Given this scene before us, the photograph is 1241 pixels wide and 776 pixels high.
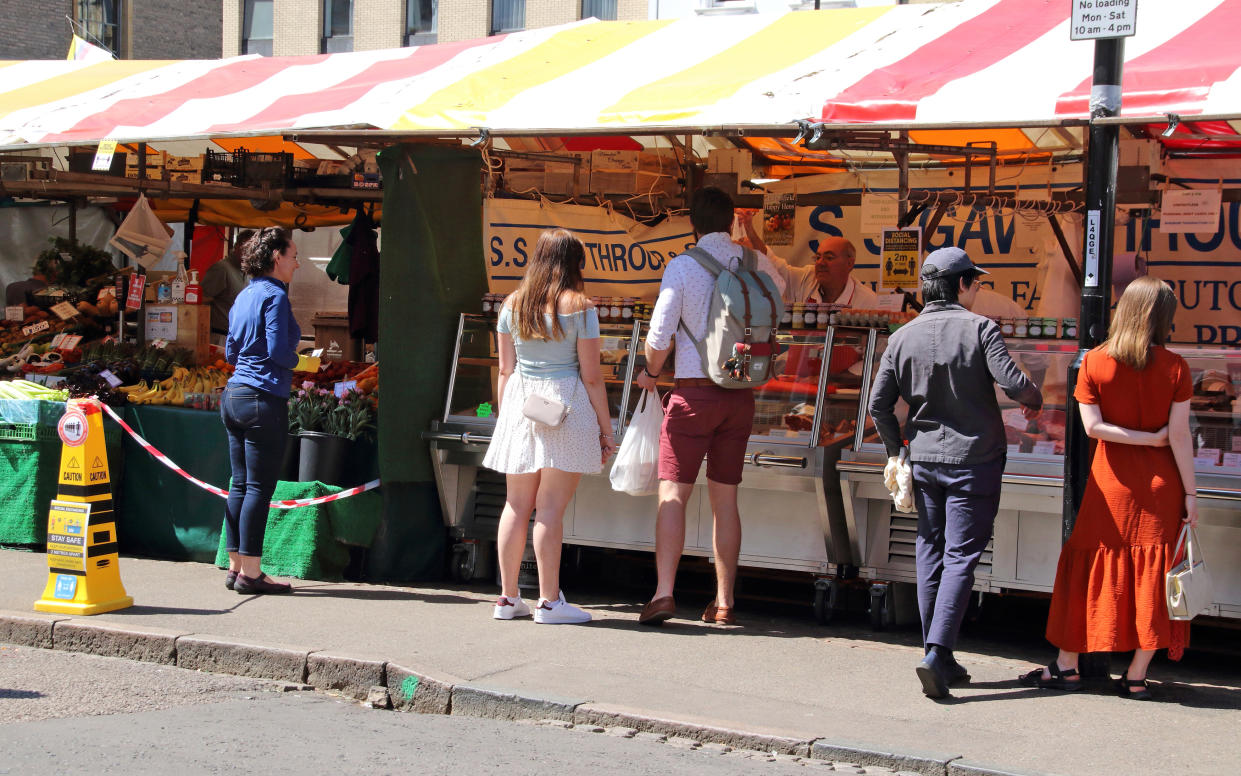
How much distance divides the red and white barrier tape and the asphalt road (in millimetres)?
1819

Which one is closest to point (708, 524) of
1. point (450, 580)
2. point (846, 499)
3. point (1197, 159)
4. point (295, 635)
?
point (846, 499)

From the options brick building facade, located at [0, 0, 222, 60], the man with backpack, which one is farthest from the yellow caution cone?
brick building facade, located at [0, 0, 222, 60]

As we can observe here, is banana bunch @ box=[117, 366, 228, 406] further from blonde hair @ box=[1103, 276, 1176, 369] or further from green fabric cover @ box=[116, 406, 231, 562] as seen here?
blonde hair @ box=[1103, 276, 1176, 369]

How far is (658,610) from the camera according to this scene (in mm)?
6461

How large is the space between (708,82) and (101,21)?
21.9 meters

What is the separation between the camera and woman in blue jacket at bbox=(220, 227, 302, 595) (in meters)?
6.84

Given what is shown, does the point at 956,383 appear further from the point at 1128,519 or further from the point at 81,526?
the point at 81,526

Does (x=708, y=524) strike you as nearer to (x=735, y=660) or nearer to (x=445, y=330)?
(x=735, y=660)

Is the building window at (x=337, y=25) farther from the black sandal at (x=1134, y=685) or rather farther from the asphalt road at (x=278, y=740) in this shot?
the black sandal at (x=1134, y=685)

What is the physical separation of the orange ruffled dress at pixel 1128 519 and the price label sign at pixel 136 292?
7402mm

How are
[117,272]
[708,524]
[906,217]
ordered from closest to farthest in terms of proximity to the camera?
[708,524], [906,217], [117,272]

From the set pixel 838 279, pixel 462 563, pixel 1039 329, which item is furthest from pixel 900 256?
pixel 462 563

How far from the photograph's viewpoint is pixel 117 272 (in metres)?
11.3

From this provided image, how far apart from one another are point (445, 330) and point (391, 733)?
10.2 ft
